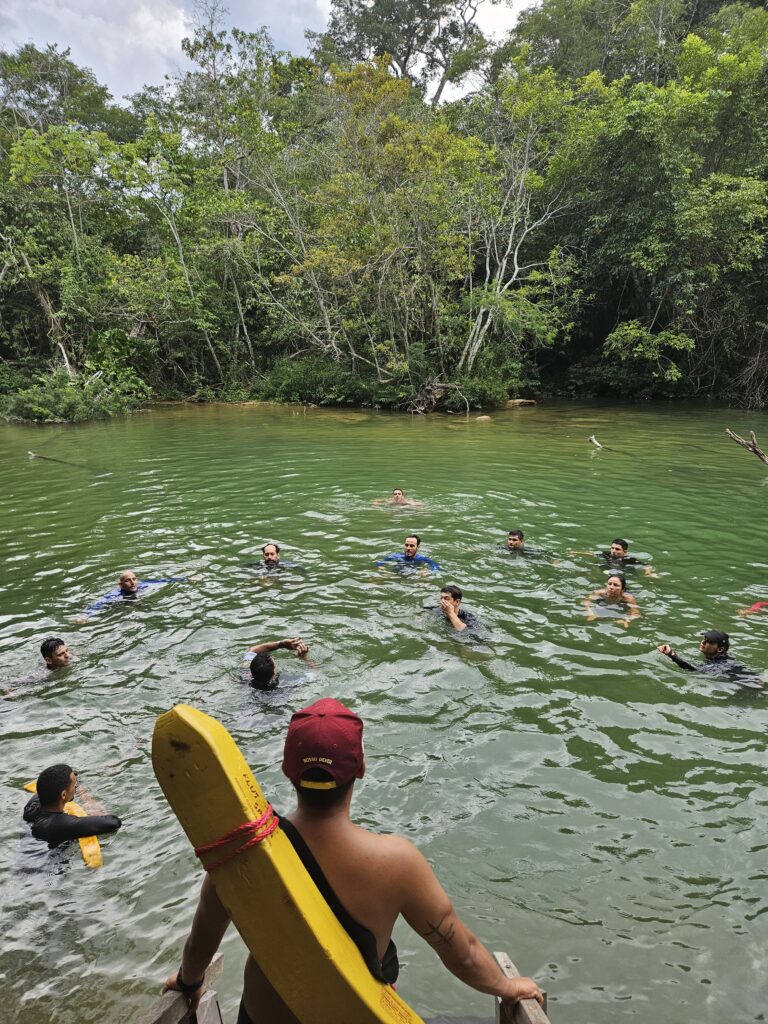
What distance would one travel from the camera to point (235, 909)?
5.37 ft

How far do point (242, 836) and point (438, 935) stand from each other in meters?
0.86

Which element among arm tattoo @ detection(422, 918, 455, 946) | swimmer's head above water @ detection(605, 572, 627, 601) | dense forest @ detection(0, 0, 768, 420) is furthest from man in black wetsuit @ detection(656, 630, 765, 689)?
dense forest @ detection(0, 0, 768, 420)

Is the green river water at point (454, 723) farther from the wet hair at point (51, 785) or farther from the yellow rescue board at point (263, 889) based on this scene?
the yellow rescue board at point (263, 889)

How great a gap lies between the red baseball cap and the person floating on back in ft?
15.9

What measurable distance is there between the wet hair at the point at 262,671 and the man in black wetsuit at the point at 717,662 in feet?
14.2

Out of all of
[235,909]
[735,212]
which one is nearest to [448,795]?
[235,909]

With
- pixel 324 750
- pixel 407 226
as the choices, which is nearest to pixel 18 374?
pixel 407 226

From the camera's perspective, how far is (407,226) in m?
28.3

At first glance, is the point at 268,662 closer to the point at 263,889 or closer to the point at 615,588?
the point at 615,588

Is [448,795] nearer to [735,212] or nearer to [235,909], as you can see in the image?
[235,909]

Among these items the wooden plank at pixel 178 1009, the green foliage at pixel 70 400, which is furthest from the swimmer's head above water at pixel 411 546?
the green foliage at pixel 70 400

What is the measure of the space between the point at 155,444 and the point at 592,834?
2081 cm

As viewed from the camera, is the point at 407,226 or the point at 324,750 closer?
the point at 324,750

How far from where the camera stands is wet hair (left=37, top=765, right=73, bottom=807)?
4.68 metres
